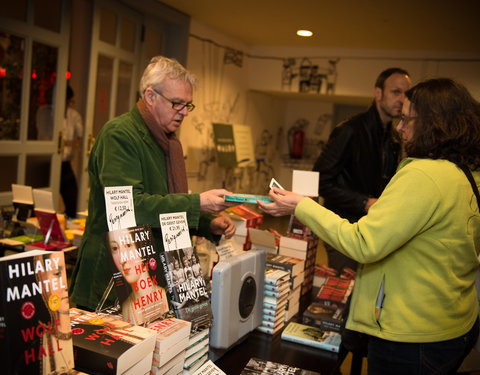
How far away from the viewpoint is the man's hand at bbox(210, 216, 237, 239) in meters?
1.99

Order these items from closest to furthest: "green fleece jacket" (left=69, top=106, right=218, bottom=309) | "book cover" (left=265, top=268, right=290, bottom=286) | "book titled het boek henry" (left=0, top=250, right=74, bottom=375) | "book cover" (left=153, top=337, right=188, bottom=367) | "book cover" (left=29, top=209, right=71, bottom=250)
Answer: "book titled het boek henry" (left=0, top=250, right=74, bottom=375) → "book cover" (left=153, top=337, right=188, bottom=367) → "green fleece jacket" (left=69, top=106, right=218, bottom=309) → "book cover" (left=265, top=268, right=290, bottom=286) → "book cover" (left=29, top=209, right=71, bottom=250)

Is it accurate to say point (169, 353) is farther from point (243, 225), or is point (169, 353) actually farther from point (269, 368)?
point (243, 225)

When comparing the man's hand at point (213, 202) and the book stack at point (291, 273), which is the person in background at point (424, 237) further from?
the book stack at point (291, 273)

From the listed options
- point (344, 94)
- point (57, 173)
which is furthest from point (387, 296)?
point (344, 94)

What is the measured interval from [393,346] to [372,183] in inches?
55.1

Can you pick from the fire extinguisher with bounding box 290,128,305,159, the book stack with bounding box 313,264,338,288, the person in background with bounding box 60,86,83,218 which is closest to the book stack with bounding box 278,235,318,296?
the book stack with bounding box 313,264,338,288

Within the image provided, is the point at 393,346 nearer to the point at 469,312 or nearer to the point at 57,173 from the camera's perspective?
the point at 469,312

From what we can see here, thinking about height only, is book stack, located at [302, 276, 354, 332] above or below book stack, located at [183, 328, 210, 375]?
below

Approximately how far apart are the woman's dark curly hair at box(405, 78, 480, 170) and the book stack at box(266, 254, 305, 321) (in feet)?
2.96

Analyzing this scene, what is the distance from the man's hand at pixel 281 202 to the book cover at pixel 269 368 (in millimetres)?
498

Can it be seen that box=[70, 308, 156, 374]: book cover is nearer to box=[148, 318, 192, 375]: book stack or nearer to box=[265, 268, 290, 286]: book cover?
box=[148, 318, 192, 375]: book stack

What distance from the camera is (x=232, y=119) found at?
8.16 m

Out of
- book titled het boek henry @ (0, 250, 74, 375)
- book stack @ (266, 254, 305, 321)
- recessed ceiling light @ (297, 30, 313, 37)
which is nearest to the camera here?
book titled het boek henry @ (0, 250, 74, 375)

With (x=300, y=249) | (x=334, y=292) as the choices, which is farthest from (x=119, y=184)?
(x=334, y=292)
